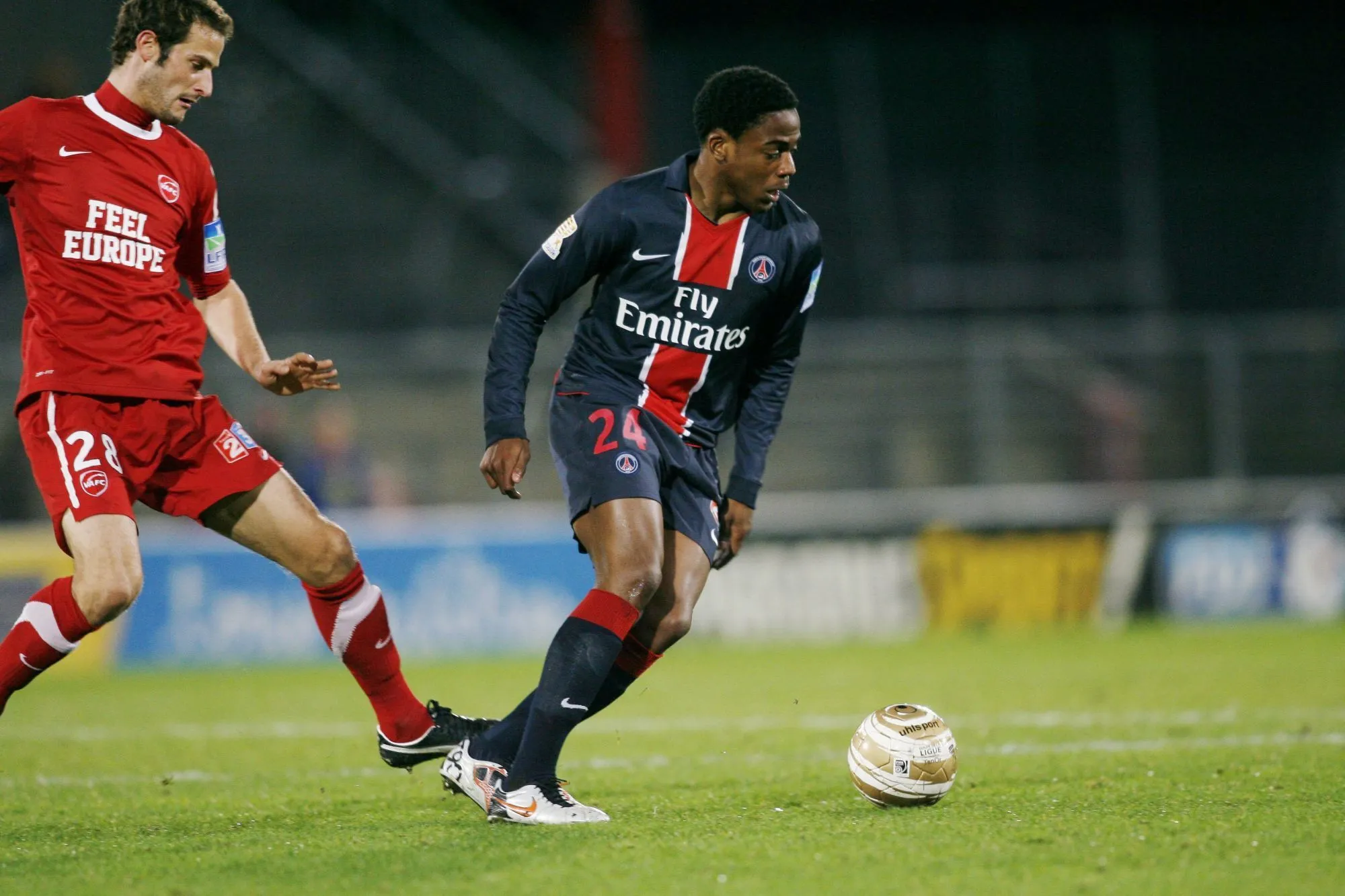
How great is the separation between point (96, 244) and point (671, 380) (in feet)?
5.94

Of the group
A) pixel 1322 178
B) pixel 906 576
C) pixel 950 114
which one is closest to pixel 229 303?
pixel 906 576

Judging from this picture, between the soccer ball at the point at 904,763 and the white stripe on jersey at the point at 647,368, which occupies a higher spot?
the white stripe on jersey at the point at 647,368

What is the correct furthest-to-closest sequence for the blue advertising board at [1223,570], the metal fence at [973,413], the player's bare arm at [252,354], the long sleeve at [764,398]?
the metal fence at [973,413]
the blue advertising board at [1223,570]
the long sleeve at [764,398]
the player's bare arm at [252,354]

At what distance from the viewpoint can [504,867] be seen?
390cm

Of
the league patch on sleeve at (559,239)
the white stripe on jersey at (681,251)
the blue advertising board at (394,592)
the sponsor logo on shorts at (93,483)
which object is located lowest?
the blue advertising board at (394,592)

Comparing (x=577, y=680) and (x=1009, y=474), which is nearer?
(x=577, y=680)

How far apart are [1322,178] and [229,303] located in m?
18.2

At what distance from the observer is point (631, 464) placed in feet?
15.7

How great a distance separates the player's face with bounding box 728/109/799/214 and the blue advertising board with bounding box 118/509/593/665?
7.98 metres

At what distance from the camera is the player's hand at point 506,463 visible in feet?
15.4

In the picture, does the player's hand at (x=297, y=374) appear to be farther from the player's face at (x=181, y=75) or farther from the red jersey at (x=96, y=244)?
the player's face at (x=181, y=75)

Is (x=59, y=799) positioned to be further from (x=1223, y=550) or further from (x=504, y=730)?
(x=1223, y=550)

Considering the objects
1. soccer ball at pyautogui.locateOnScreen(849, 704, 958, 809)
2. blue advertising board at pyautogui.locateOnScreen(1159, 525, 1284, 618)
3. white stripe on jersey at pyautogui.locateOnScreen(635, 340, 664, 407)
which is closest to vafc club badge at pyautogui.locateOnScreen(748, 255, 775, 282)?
white stripe on jersey at pyautogui.locateOnScreen(635, 340, 664, 407)

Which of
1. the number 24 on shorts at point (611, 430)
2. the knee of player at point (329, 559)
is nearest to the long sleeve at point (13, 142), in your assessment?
the knee of player at point (329, 559)
